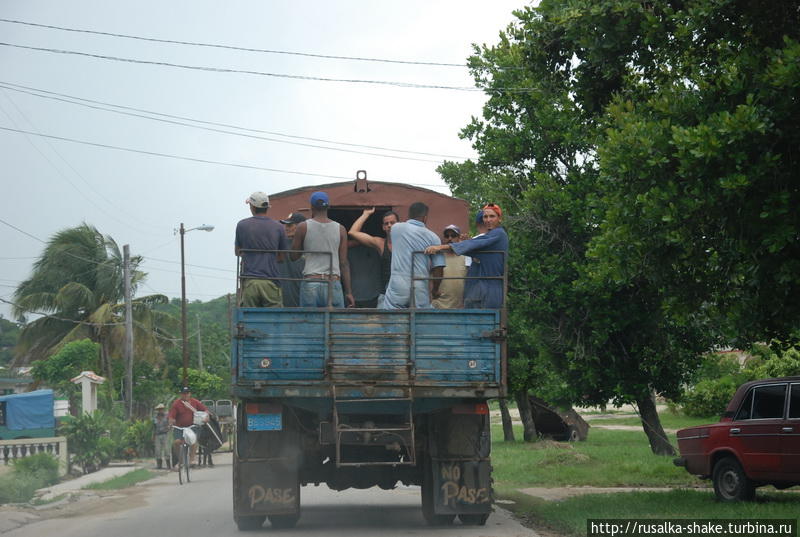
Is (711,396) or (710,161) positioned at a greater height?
(710,161)

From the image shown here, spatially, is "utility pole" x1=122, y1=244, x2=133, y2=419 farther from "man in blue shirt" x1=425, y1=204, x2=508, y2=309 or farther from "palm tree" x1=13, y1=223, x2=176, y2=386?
"man in blue shirt" x1=425, y1=204, x2=508, y2=309

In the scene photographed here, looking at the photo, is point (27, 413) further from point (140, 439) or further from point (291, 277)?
point (291, 277)

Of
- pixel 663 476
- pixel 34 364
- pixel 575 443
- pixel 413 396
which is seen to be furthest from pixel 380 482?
pixel 34 364

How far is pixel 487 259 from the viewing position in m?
11.3

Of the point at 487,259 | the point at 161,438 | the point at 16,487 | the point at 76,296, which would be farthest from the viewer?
the point at 76,296

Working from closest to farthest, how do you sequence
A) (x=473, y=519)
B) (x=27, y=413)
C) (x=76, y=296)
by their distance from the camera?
(x=473, y=519), (x=27, y=413), (x=76, y=296)

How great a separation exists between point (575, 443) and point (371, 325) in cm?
2121

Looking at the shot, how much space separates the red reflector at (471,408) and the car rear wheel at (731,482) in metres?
3.92

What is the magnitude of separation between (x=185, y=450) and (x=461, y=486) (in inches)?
413

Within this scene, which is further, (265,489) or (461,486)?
(461,486)

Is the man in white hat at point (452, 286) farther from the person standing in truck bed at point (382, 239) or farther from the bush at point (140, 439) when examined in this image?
the bush at point (140, 439)

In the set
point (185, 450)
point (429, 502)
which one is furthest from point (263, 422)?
point (185, 450)

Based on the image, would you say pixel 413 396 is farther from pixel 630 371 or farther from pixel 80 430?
pixel 80 430

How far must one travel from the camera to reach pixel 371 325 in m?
10.5
